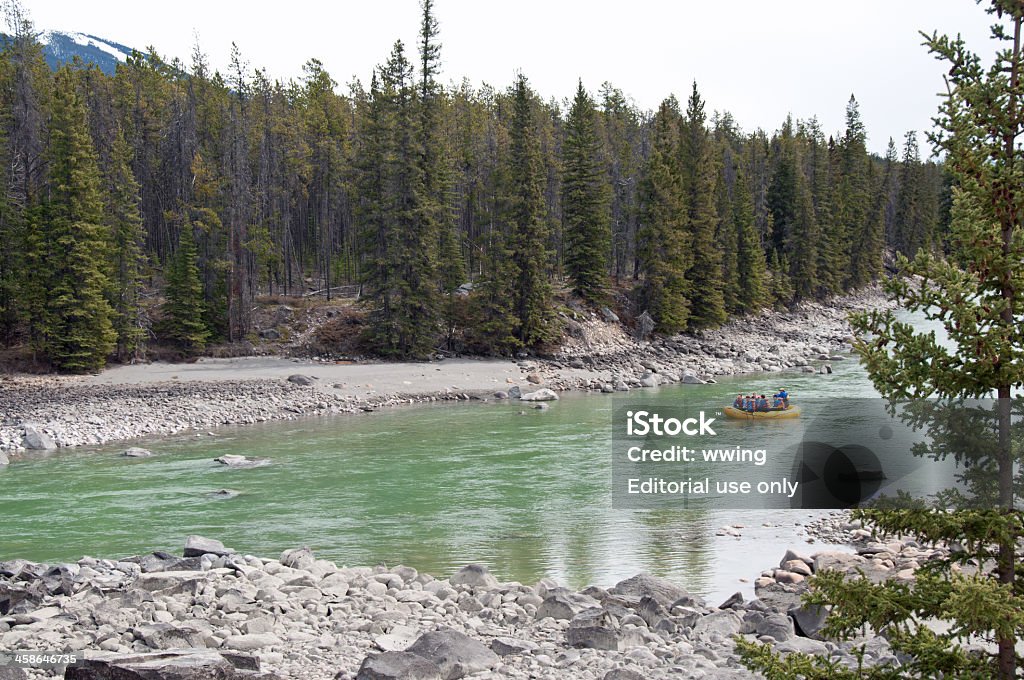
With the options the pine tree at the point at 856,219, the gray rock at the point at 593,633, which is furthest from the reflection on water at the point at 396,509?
the pine tree at the point at 856,219

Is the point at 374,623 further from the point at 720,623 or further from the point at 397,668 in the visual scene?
the point at 720,623

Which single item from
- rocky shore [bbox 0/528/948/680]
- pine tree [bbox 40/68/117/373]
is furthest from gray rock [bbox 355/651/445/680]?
pine tree [bbox 40/68/117/373]

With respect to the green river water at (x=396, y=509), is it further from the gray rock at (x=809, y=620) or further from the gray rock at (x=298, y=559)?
the gray rock at (x=809, y=620)

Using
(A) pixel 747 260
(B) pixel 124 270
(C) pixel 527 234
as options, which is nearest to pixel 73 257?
(B) pixel 124 270

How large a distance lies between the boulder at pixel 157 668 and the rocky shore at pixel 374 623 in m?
0.02

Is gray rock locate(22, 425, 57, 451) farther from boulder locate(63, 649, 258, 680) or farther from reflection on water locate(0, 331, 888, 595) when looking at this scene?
boulder locate(63, 649, 258, 680)

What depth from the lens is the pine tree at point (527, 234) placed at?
140ft

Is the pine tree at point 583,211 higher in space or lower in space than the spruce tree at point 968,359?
higher

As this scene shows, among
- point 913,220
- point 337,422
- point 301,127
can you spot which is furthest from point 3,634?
point 913,220

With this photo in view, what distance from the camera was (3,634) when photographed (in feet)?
29.5

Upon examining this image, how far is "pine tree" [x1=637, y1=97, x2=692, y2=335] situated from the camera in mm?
48812

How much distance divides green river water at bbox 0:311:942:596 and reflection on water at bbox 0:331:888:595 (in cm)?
4

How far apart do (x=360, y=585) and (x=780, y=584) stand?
571cm

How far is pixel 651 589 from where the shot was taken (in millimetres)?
11148
